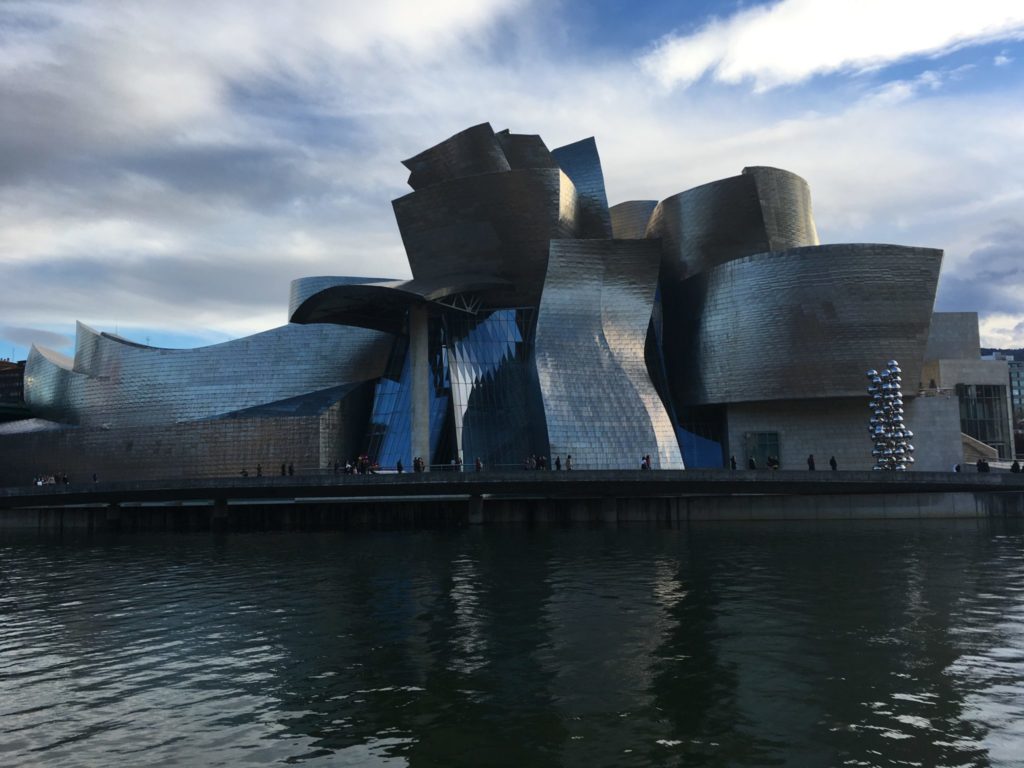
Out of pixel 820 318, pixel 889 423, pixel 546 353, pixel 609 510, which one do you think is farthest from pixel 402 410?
pixel 889 423

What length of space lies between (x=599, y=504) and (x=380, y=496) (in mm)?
8873

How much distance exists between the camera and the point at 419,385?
3928 centimetres

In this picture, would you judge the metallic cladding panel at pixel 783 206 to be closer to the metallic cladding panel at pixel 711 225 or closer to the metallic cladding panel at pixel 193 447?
the metallic cladding panel at pixel 711 225

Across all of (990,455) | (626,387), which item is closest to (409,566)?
(626,387)

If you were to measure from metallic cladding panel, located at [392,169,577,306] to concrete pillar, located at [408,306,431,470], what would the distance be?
2.44m

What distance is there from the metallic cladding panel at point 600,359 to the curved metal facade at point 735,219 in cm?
588

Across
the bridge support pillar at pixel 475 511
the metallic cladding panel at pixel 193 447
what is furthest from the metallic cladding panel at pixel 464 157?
the bridge support pillar at pixel 475 511

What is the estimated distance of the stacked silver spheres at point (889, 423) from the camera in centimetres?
3631

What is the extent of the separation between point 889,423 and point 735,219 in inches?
531

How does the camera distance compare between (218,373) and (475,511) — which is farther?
(218,373)

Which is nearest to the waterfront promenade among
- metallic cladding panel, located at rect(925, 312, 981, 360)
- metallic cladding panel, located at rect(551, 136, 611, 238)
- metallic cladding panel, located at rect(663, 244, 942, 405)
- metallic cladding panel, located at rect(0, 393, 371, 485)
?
metallic cladding panel, located at rect(0, 393, 371, 485)

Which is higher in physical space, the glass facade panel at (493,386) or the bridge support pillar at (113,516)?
the glass facade panel at (493,386)

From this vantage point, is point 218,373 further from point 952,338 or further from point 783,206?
point 952,338

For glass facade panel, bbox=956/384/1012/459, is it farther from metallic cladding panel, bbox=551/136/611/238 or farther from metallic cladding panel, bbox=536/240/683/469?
metallic cladding panel, bbox=551/136/611/238
